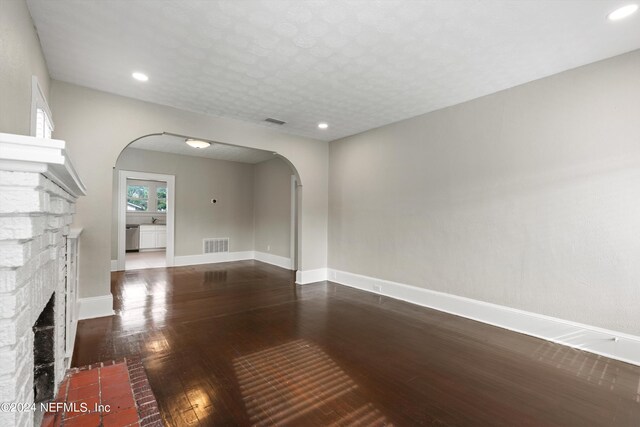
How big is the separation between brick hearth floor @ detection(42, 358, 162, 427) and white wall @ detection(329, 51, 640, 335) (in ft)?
11.6

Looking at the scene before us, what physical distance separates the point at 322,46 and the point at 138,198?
9.70 metres

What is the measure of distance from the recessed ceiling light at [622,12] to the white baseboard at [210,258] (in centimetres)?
789

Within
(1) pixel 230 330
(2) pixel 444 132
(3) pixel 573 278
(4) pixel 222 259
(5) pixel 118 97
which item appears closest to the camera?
(3) pixel 573 278

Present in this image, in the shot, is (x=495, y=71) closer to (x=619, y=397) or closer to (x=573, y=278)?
(x=573, y=278)

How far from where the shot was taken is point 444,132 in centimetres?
404

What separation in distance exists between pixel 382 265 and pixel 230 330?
2.63 meters

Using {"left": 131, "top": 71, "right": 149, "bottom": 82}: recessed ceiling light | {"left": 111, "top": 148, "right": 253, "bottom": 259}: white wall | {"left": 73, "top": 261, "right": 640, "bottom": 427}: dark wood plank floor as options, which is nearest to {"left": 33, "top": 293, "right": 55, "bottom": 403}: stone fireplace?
{"left": 73, "top": 261, "right": 640, "bottom": 427}: dark wood plank floor

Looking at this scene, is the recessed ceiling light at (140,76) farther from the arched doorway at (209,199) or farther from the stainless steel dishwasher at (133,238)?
the stainless steel dishwasher at (133,238)

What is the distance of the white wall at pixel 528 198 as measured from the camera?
2.73 metres

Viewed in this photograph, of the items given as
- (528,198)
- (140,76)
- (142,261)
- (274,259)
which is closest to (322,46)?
(140,76)

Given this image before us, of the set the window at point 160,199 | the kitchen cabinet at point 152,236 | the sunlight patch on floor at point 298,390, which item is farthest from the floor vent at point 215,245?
the sunlight patch on floor at point 298,390

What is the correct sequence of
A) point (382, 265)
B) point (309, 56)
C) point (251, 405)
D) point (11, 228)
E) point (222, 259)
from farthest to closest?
point (222, 259)
point (382, 265)
point (309, 56)
point (251, 405)
point (11, 228)

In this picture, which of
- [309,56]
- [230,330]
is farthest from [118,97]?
[230,330]

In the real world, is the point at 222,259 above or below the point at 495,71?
below
